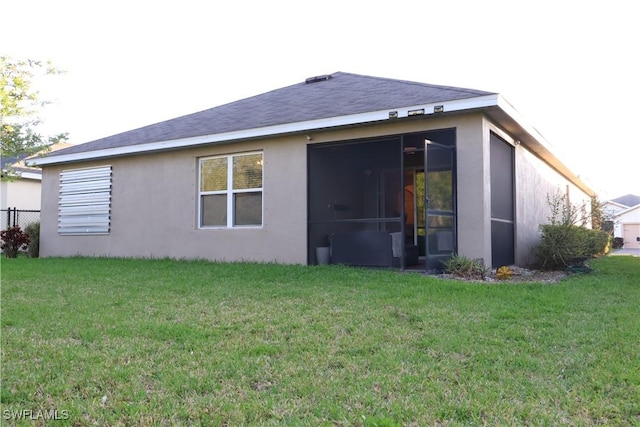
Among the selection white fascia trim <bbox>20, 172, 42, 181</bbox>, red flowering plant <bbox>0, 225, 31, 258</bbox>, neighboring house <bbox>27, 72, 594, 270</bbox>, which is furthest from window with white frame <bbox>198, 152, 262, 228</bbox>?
white fascia trim <bbox>20, 172, 42, 181</bbox>

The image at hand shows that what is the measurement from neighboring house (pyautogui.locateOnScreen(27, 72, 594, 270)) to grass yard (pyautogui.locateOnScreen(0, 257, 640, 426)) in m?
2.13

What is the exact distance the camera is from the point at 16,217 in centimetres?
1483

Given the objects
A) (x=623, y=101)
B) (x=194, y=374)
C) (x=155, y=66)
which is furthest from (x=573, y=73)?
(x=194, y=374)

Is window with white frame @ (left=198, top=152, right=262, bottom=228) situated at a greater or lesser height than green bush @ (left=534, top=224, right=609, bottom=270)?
greater

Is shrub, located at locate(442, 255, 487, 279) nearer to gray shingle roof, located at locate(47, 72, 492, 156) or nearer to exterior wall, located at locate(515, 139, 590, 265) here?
gray shingle roof, located at locate(47, 72, 492, 156)

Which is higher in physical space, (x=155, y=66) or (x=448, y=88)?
(x=155, y=66)

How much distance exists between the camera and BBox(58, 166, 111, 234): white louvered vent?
36.5 ft

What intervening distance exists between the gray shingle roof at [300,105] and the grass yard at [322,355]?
3170mm

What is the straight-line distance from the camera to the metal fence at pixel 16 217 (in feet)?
47.9

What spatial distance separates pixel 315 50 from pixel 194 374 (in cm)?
1295

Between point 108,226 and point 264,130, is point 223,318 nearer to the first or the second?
point 264,130

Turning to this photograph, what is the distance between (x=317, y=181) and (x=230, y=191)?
5.55 ft

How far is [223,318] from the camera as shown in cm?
454

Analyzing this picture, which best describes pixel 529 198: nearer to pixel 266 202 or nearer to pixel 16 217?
pixel 266 202
